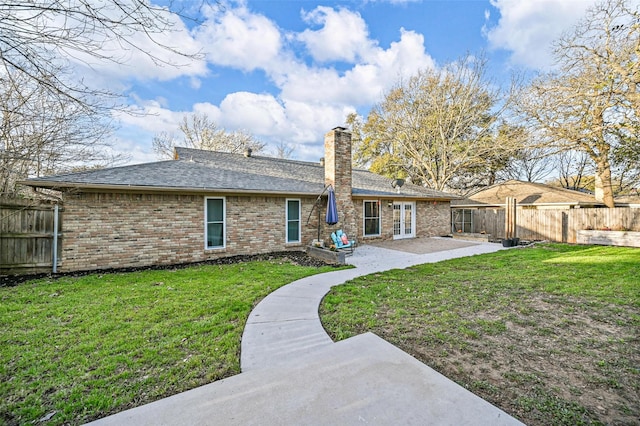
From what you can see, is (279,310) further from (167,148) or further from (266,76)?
(167,148)

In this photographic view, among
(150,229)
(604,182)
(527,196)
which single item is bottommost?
(150,229)

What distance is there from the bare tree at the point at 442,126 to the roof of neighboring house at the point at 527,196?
8.40 feet

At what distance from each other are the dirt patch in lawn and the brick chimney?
705 cm

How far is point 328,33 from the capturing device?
9.65 metres

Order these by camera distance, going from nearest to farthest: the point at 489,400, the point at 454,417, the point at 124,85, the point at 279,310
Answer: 1. the point at 454,417
2. the point at 489,400
3. the point at 124,85
4. the point at 279,310

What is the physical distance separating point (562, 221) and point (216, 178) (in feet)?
54.2

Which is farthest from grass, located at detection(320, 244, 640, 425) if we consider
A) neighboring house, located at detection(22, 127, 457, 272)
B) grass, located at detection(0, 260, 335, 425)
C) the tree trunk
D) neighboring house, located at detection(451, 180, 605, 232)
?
the tree trunk

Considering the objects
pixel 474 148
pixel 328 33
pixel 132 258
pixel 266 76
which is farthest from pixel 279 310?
pixel 474 148

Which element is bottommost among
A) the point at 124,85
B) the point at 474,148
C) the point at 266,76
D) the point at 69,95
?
the point at 69,95

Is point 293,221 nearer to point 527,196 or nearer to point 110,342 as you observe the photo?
point 110,342

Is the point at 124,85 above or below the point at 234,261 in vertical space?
above

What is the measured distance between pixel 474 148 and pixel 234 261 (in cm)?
2042

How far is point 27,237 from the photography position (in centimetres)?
687

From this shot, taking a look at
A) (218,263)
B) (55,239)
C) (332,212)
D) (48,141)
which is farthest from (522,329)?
(48,141)
